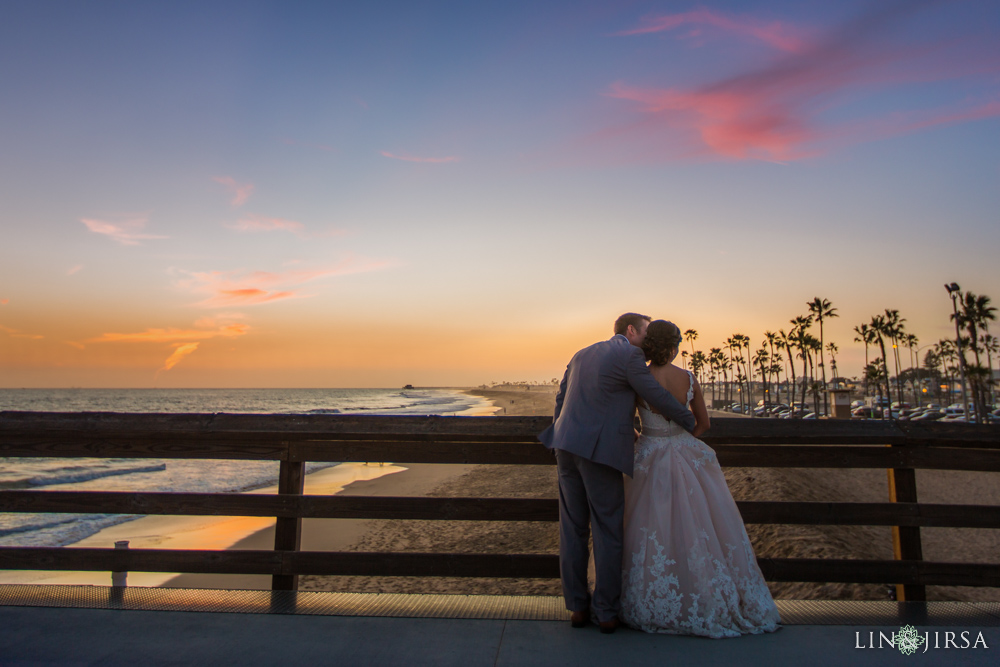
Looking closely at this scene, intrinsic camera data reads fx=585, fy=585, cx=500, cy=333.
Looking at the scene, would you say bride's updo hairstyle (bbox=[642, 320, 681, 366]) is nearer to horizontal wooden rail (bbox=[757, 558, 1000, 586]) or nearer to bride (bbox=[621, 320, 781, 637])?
bride (bbox=[621, 320, 781, 637])

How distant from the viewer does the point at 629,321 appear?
12.7 feet

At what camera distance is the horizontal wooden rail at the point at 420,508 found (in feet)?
12.6

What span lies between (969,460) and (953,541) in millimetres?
14396

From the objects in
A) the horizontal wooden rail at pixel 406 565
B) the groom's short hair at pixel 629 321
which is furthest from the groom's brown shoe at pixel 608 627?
the groom's short hair at pixel 629 321

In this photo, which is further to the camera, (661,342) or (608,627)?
(661,342)

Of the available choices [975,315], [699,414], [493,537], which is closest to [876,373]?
[975,315]

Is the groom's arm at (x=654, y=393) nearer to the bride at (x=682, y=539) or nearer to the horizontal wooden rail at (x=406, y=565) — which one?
the bride at (x=682, y=539)

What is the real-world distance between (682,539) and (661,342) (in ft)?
3.96

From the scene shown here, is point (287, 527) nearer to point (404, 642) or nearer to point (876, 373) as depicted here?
point (404, 642)

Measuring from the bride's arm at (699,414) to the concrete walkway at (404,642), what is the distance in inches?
46.4

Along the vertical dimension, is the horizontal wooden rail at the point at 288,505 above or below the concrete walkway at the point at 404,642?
above

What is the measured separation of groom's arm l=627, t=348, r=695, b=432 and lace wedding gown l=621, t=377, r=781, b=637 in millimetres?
188

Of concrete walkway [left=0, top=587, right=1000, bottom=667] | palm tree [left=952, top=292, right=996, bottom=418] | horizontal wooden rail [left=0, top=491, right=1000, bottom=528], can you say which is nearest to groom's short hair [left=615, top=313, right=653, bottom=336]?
horizontal wooden rail [left=0, top=491, right=1000, bottom=528]

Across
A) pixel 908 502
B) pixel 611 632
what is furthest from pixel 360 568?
pixel 908 502
